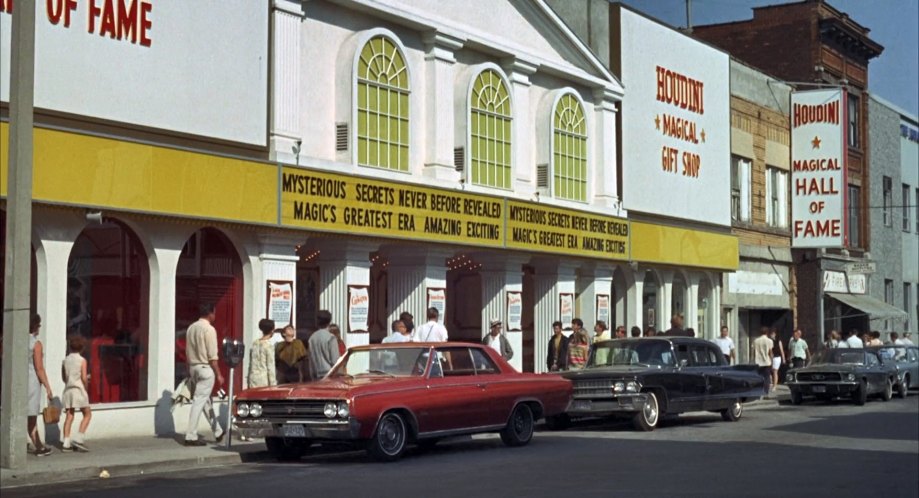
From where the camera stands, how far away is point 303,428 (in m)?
16.3

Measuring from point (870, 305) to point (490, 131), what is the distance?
2383 cm

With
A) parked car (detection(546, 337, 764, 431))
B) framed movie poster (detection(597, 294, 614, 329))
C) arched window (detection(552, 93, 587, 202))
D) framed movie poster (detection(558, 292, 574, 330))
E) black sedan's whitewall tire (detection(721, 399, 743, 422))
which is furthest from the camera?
framed movie poster (detection(597, 294, 614, 329))

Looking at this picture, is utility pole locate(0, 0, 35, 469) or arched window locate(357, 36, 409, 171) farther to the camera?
arched window locate(357, 36, 409, 171)

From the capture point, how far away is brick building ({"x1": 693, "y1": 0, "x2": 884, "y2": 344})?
44125 millimetres

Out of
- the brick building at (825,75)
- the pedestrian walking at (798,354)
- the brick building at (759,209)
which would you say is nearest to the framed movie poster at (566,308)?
the pedestrian walking at (798,354)

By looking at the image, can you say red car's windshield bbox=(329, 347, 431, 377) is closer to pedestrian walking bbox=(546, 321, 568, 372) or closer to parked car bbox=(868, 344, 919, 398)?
pedestrian walking bbox=(546, 321, 568, 372)

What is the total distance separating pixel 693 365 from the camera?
23094 millimetres

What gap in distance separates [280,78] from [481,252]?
7386 millimetres

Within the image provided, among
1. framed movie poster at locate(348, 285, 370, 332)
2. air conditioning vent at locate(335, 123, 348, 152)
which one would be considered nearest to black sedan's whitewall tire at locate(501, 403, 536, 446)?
framed movie poster at locate(348, 285, 370, 332)

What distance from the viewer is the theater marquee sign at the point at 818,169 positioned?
42375 millimetres

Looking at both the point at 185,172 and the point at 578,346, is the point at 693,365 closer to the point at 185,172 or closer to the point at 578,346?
the point at 578,346

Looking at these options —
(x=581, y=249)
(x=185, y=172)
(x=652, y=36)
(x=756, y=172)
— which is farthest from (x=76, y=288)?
(x=756, y=172)

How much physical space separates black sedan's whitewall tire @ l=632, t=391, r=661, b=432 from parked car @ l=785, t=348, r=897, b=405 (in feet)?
32.5

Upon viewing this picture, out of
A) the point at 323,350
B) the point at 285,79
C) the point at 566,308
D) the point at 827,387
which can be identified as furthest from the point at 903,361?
the point at 323,350
